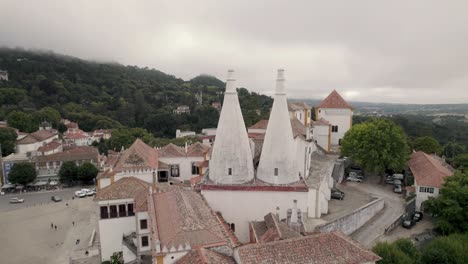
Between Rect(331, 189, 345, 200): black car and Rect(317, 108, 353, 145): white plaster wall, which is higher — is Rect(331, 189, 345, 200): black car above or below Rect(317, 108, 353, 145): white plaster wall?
below

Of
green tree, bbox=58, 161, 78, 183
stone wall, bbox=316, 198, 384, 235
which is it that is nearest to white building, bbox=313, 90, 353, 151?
stone wall, bbox=316, 198, 384, 235

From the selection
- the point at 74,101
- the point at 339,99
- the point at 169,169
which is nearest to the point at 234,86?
the point at 169,169

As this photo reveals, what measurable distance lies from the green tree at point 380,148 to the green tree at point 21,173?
156ft

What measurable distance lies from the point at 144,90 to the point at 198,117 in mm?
38232

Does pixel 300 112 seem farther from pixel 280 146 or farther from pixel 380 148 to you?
pixel 280 146

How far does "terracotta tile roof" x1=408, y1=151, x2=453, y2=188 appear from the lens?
88.2 feet

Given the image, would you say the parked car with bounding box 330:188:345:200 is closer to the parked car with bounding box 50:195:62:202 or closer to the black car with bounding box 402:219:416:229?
the black car with bounding box 402:219:416:229

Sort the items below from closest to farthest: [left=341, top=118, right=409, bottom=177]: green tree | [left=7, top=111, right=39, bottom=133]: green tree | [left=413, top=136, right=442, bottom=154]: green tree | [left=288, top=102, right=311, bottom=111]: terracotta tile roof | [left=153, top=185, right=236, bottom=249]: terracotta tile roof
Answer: [left=153, top=185, right=236, bottom=249]: terracotta tile roof → [left=341, top=118, right=409, bottom=177]: green tree → [left=288, top=102, right=311, bottom=111]: terracotta tile roof → [left=413, top=136, right=442, bottom=154]: green tree → [left=7, top=111, right=39, bottom=133]: green tree

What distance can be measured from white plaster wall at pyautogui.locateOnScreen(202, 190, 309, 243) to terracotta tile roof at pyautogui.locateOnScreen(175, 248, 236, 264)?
695 centimetres

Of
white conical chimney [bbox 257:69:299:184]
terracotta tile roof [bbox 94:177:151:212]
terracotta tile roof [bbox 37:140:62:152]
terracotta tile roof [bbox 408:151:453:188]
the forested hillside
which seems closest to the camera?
white conical chimney [bbox 257:69:299:184]

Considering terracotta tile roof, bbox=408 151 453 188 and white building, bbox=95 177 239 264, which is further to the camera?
terracotta tile roof, bbox=408 151 453 188

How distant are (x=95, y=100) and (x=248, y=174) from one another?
3928 inches

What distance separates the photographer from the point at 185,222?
48.4 ft

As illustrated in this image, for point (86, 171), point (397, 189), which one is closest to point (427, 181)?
point (397, 189)
